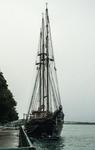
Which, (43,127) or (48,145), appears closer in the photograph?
(48,145)

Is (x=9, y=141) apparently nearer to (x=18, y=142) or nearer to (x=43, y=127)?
(x=18, y=142)

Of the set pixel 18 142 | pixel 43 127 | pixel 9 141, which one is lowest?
pixel 18 142

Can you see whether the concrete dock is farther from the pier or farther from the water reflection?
the water reflection

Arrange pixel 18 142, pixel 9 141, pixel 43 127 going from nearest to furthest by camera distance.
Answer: pixel 18 142 → pixel 9 141 → pixel 43 127

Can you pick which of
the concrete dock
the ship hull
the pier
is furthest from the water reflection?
the pier

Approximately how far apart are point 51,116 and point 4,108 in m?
12.2

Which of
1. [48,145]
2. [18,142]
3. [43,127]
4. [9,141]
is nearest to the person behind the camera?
[18,142]

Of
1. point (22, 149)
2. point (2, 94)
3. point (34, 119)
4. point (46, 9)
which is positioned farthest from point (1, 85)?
point (22, 149)

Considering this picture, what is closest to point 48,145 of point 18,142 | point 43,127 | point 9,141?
point 43,127

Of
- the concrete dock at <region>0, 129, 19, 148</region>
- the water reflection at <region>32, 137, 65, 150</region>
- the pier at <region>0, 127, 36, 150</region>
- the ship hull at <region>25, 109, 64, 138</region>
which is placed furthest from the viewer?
the ship hull at <region>25, 109, 64, 138</region>

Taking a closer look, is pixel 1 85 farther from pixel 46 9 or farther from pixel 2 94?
pixel 46 9

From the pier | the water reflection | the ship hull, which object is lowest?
the pier

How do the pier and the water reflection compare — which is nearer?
the pier

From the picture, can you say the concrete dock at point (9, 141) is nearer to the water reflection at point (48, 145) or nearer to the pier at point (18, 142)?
the pier at point (18, 142)
